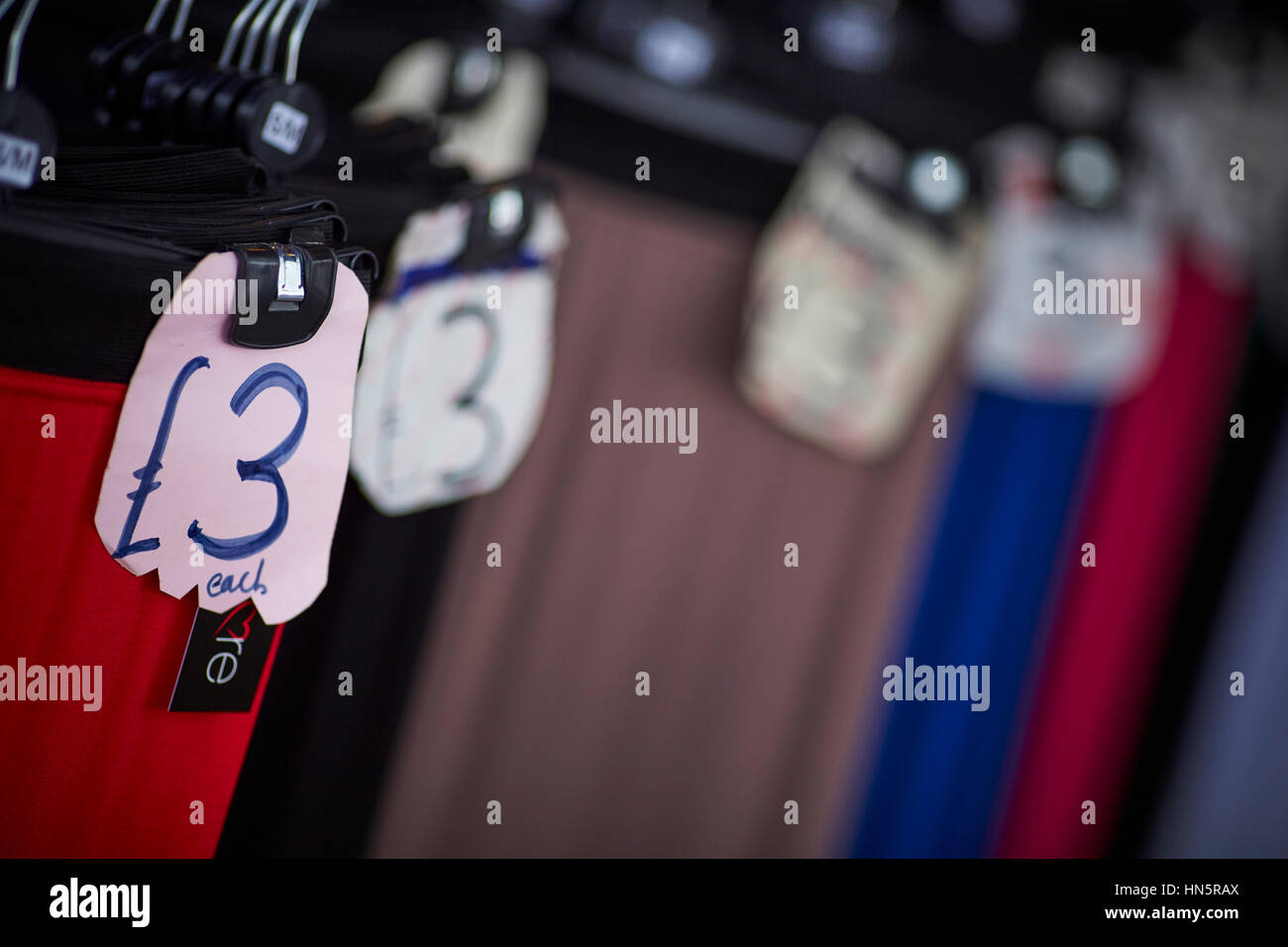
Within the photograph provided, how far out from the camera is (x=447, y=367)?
0.75 m

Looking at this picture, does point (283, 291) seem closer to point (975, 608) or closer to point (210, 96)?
point (210, 96)

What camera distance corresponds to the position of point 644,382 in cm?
160

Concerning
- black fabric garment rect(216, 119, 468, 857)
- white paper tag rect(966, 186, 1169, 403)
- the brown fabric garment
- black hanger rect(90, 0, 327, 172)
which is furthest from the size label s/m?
white paper tag rect(966, 186, 1169, 403)

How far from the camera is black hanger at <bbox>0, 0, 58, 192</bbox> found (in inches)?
19.1

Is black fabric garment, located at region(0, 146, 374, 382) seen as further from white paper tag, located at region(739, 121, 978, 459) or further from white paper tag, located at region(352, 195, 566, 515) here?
white paper tag, located at region(739, 121, 978, 459)

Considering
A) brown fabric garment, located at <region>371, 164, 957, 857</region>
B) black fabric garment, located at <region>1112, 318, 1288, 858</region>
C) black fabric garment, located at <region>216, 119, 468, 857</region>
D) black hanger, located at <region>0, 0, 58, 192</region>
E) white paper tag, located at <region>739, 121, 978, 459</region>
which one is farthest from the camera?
black fabric garment, located at <region>1112, 318, 1288, 858</region>

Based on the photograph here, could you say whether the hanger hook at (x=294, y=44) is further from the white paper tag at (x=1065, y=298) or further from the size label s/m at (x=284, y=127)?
the white paper tag at (x=1065, y=298)

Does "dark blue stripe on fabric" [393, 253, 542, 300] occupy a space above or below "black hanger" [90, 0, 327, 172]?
below

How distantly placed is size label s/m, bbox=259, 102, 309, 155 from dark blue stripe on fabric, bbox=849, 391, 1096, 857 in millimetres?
1490

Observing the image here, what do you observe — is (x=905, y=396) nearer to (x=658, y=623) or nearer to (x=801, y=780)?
(x=658, y=623)

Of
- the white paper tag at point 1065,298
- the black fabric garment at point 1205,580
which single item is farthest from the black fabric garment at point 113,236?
the black fabric garment at point 1205,580

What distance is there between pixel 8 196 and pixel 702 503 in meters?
1.27

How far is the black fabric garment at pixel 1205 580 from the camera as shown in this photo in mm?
2078

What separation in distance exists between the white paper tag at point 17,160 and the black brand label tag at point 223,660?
0.26 meters
